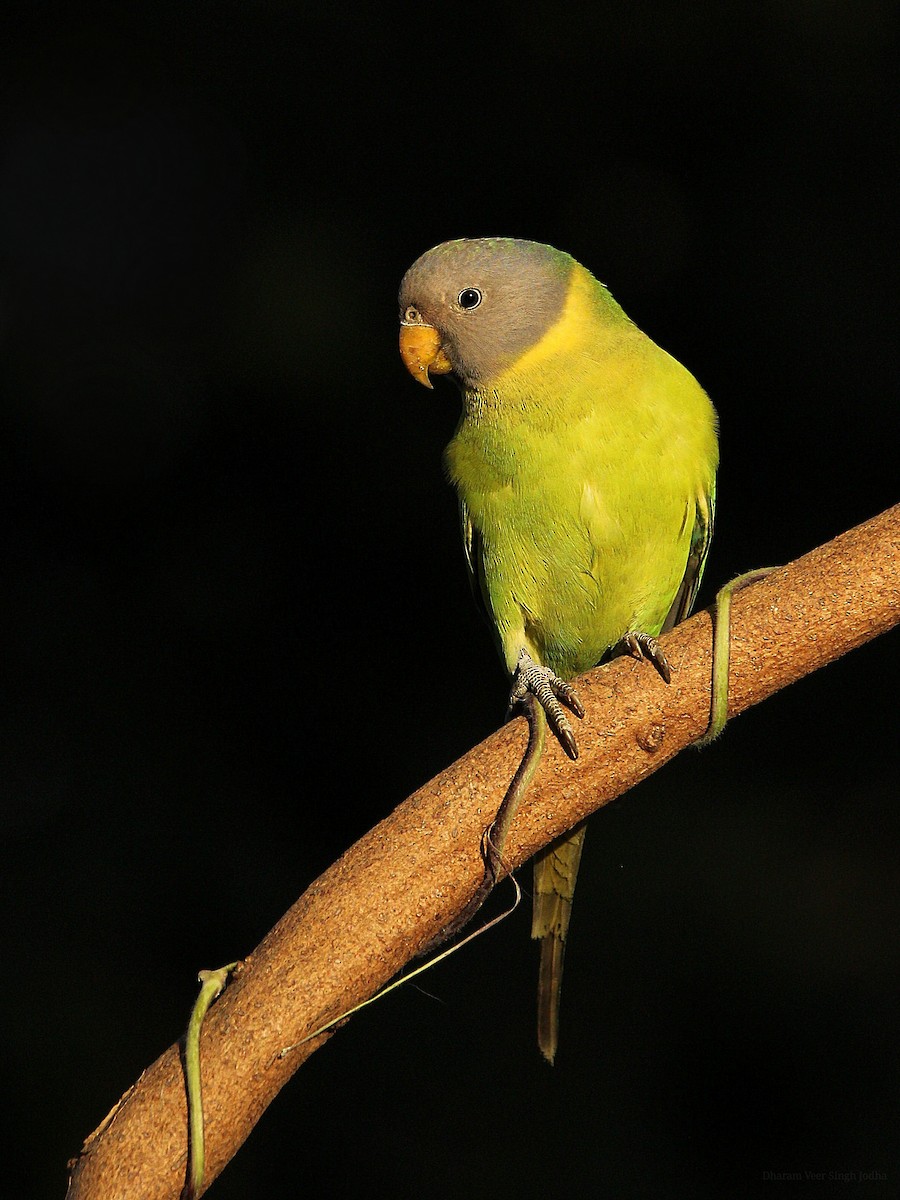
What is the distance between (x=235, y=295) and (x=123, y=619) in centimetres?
82

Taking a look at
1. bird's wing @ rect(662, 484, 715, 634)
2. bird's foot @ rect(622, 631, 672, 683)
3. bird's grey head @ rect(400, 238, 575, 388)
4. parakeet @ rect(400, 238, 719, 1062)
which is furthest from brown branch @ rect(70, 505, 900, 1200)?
bird's grey head @ rect(400, 238, 575, 388)

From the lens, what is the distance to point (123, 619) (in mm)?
2844

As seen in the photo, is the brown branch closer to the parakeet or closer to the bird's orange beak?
the parakeet

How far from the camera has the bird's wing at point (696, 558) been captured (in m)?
1.79

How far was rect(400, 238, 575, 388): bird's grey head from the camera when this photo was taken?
1718 millimetres

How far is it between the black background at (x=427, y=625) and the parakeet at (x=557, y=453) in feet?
3.24

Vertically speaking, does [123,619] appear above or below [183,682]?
Answer: above

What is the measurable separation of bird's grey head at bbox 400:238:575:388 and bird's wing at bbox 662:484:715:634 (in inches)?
14.2

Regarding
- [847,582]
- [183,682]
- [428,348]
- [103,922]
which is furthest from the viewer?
[183,682]

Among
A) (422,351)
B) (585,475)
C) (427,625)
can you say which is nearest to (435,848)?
(585,475)

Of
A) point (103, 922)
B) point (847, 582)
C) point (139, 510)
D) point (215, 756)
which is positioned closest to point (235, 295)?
→ point (139, 510)

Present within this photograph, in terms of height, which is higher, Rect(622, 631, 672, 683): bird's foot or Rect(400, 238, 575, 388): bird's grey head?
Rect(400, 238, 575, 388): bird's grey head

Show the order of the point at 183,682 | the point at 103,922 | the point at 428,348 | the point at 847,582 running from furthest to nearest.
→ the point at 183,682 → the point at 103,922 → the point at 428,348 → the point at 847,582

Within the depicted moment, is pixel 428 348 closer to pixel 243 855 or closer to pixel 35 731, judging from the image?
pixel 243 855
